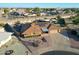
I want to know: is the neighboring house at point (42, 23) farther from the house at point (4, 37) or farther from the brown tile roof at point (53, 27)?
the house at point (4, 37)

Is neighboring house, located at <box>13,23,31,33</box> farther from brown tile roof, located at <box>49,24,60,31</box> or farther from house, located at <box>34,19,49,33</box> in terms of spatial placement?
brown tile roof, located at <box>49,24,60,31</box>

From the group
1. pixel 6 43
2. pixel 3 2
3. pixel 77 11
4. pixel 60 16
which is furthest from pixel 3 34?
pixel 77 11

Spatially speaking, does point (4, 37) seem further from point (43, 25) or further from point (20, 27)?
point (43, 25)

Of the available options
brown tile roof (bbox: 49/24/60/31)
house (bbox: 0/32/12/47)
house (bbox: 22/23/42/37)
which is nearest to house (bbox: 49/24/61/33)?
brown tile roof (bbox: 49/24/60/31)

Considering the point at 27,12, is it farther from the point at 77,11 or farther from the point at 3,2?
the point at 77,11

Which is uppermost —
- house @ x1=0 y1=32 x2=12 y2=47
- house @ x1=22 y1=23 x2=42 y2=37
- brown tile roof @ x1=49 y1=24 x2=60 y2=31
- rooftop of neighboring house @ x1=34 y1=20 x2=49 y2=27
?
rooftop of neighboring house @ x1=34 y1=20 x2=49 y2=27

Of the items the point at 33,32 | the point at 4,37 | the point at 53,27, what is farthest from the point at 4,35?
the point at 53,27

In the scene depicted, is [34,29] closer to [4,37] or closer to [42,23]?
[42,23]

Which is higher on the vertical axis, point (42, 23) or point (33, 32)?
point (42, 23)

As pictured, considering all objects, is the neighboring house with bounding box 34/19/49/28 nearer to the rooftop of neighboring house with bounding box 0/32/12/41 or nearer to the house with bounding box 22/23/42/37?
the house with bounding box 22/23/42/37

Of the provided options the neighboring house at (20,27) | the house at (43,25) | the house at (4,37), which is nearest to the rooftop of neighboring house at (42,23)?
the house at (43,25)

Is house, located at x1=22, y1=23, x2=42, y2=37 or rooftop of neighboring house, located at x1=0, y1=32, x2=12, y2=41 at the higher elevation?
house, located at x1=22, y1=23, x2=42, y2=37
